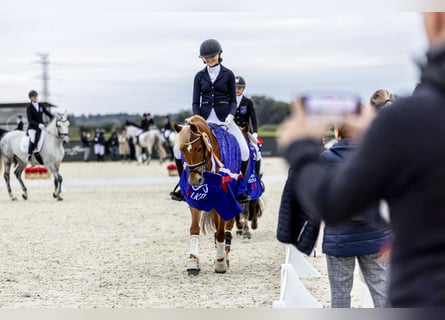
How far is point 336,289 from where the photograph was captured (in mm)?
3551

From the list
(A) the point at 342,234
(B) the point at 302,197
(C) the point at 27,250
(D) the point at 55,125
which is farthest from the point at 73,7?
(D) the point at 55,125

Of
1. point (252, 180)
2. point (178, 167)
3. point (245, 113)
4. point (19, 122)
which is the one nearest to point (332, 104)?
point (178, 167)

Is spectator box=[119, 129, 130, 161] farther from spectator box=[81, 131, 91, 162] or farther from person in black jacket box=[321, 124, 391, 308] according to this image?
person in black jacket box=[321, 124, 391, 308]

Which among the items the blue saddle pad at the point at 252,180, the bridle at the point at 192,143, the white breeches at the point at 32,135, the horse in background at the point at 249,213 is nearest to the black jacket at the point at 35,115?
the white breeches at the point at 32,135

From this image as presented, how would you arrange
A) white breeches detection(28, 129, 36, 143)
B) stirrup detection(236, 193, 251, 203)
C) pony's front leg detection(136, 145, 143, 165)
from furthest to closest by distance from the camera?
pony's front leg detection(136, 145, 143, 165) < white breeches detection(28, 129, 36, 143) < stirrup detection(236, 193, 251, 203)

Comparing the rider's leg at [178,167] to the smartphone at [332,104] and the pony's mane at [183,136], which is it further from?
the smartphone at [332,104]

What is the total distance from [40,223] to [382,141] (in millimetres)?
9255

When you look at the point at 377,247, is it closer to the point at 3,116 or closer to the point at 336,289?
the point at 336,289

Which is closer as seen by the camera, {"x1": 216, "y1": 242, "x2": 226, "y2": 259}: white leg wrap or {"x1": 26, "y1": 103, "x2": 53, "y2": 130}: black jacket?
{"x1": 216, "y1": 242, "x2": 226, "y2": 259}: white leg wrap

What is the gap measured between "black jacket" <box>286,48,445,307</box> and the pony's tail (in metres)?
5.09

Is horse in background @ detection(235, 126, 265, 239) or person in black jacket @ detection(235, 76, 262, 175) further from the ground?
person in black jacket @ detection(235, 76, 262, 175)

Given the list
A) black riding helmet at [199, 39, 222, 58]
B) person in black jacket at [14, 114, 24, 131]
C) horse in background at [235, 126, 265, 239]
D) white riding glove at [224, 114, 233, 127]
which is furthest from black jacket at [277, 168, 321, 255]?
person in black jacket at [14, 114, 24, 131]

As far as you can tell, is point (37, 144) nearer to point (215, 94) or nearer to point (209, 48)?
point (215, 94)

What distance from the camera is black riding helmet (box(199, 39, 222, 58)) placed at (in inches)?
221
